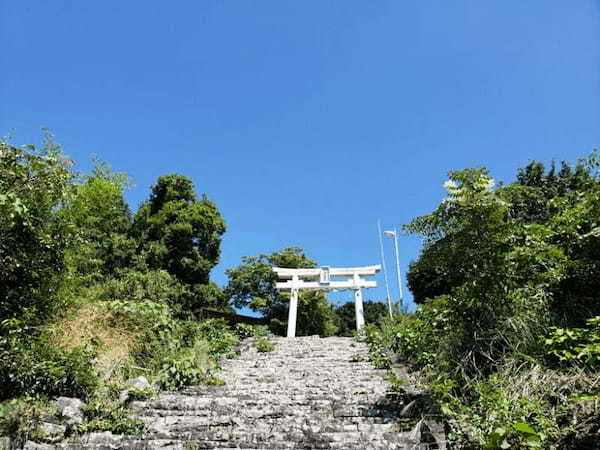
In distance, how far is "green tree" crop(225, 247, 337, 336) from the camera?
67.2 feet

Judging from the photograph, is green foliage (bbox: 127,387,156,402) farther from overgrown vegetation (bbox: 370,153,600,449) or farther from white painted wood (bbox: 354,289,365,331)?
white painted wood (bbox: 354,289,365,331)

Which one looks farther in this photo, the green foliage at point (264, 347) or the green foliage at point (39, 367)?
the green foliage at point (264, 347)

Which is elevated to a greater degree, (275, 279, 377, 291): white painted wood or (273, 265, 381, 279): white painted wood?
(273, 265, 381, 279): white painted wood

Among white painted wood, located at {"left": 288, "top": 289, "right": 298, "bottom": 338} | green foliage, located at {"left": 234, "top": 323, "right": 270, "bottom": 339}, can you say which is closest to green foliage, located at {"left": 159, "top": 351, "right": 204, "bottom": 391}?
green foliage, located at {"left": 234, "top": 323, "right": 270, "bottom": 339}

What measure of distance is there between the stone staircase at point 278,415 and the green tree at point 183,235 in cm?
839

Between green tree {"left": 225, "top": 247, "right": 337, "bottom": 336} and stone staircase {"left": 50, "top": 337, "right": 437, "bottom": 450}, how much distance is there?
12955 mm

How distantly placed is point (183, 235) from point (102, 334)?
367 inches

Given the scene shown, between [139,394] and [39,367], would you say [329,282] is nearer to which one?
[139,394]

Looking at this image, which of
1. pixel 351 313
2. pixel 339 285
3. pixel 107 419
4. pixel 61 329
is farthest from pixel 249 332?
pixel 351 313

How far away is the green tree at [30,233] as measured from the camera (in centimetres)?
492

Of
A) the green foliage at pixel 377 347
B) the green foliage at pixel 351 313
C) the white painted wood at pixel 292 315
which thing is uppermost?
the green foliage at pixel 351 313

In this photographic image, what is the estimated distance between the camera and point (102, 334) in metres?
6.54

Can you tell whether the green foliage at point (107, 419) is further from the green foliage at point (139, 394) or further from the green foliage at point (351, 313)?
the green foliage at point (351, 313)

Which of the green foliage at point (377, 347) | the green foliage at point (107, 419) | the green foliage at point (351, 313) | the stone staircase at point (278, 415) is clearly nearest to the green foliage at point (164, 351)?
the stone staircase at point (278, 415)
